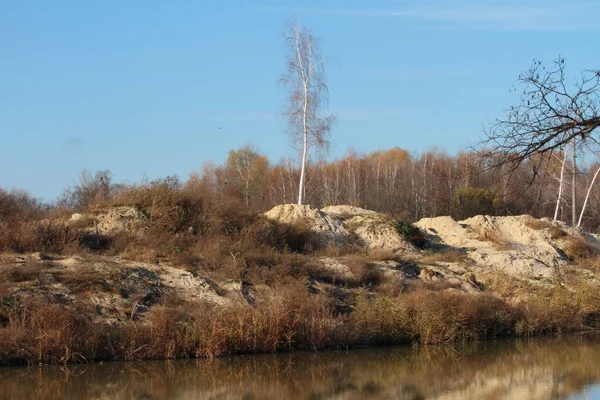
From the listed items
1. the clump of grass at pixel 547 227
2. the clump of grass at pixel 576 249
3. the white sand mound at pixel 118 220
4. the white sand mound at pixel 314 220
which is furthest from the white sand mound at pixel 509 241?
the white sand mound at pixel 118 220

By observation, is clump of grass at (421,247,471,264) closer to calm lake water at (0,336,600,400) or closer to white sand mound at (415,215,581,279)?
white sand mound at (415,215,581,279)

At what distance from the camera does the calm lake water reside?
16234mm

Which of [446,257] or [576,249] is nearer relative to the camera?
[446,257]

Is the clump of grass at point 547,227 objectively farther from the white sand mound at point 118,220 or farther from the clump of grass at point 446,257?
the white sand mound at point 118,220

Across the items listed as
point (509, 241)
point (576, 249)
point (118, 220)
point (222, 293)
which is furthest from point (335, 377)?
point (576, 249)

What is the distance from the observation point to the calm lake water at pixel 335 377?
16.2 metres

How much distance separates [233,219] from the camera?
28.7 metres

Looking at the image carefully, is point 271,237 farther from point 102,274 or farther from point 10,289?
point 10,289

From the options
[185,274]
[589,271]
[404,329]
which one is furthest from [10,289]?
[589,271]

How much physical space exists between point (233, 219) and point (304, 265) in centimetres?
432

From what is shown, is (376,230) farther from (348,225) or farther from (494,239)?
(494,239)

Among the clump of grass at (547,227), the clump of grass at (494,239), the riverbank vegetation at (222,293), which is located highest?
the clump of grass at (547,227)

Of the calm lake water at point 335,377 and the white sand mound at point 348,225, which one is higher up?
the white sand mound at point 348,225

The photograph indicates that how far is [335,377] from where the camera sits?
59.4 ft
